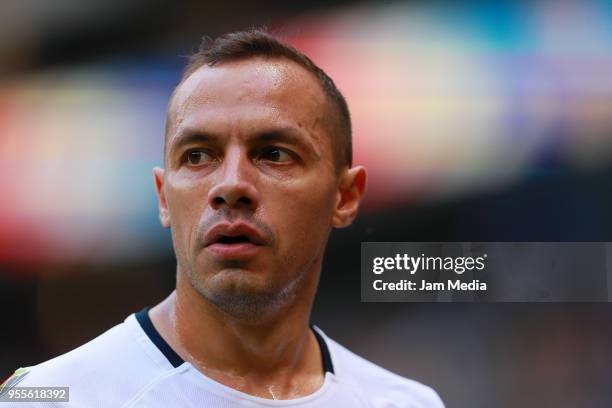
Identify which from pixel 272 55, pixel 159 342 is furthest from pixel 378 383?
pixel 272 55

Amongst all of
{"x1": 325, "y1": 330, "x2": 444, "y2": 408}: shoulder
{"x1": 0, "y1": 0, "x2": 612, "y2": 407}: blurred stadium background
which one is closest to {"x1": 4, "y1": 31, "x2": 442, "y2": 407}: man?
{"x1": 325, "y1": 330, "x2": 444, "y2": 408}: shoulder

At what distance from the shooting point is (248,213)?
A: 8.09ft

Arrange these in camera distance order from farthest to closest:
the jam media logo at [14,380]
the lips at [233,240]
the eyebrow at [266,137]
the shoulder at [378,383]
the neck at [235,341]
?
1. the shoulder at [378,383]
2. the jam media logo at [14,380]
3. the neck at [235,341]
4. the eyebrow at [266,137]
5. the lips at [233,240]

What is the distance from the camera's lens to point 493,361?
331 cm

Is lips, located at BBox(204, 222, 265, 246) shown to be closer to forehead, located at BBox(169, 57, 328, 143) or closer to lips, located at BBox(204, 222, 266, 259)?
lips, located at BBox(204, 222, 266, 259)

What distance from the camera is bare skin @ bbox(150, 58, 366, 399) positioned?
8.11 ft

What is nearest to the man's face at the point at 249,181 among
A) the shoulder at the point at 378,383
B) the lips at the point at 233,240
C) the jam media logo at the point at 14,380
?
the lips at the point at 233,240

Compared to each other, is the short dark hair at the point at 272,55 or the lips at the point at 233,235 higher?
the short dark hair at the point at 272,55

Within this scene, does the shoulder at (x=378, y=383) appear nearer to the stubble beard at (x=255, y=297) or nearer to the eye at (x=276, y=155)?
the stubble beard at (x=255, y=297)

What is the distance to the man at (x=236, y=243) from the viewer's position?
2.49 meters

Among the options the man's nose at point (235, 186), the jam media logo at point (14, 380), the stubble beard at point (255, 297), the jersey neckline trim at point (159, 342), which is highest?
the man's nose at point (235, 186)

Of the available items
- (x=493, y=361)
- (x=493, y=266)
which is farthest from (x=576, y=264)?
(x=493, y=361)

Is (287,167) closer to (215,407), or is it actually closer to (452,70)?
(215,407)

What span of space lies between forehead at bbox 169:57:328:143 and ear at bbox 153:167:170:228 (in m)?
0.34
